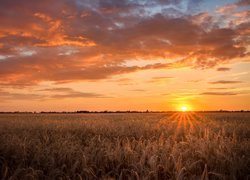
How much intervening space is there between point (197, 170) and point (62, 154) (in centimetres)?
275

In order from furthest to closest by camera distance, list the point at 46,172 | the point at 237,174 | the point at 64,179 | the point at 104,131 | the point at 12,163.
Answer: the point at 104,131 → the point at 12,163 → the point at 46,172 → the point at 237,174 → the point at 64,179

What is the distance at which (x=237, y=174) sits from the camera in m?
5.00

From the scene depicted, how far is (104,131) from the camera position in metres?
13.4

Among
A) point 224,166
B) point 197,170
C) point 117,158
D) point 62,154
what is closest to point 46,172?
point 62,154

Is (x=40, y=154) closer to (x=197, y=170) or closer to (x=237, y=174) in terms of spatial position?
(x=197, y=170)

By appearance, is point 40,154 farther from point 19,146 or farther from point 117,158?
point 117,158

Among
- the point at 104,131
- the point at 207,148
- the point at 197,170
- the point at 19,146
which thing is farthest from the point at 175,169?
the point at 104,131

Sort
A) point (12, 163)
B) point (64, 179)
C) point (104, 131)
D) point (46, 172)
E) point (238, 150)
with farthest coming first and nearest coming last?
point (104, 131) < point (238, 150) < point (12, 163) < point (46, 172) < point (64, 179)

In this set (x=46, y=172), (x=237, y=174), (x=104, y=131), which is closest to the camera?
(x=237, y=174)

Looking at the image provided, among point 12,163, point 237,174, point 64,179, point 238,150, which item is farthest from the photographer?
point 238,150

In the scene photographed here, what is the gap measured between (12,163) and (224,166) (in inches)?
164

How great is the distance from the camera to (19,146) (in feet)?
23.2

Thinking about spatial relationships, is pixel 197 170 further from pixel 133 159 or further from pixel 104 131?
pixel 104 131

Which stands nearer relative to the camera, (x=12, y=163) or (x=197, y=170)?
(x=197, y=170)
